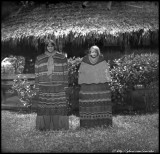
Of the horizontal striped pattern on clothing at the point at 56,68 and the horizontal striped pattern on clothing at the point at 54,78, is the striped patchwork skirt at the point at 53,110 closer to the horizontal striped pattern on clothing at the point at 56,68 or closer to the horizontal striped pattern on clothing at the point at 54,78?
the horizontal striped pattern on clothing at the point at 54,78

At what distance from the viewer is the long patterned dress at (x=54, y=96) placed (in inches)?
232

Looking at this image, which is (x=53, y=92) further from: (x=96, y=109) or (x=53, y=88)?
(x=96, y=109)

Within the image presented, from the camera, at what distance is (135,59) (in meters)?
8.05

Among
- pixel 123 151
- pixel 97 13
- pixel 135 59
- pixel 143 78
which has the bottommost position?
pixel 123 151

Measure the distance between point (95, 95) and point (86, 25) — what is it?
4337mm

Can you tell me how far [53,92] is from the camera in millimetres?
5902

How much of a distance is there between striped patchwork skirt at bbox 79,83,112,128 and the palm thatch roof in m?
3.74

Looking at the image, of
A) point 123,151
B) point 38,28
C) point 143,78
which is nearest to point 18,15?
point 38,28

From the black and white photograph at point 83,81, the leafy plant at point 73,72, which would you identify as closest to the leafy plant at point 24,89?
the black and white photograph at point 83,81

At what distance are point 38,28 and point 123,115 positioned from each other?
487 cm

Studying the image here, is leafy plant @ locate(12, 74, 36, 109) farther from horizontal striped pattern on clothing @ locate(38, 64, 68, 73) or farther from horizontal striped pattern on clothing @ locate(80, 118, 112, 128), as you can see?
horizontal striped pattern on clothing @ locate(80, 118, 112, 128)

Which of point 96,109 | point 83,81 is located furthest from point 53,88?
point 96,109

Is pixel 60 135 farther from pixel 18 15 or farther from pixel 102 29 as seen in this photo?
pixel 18 15

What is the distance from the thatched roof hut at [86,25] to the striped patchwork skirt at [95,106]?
3.75m
